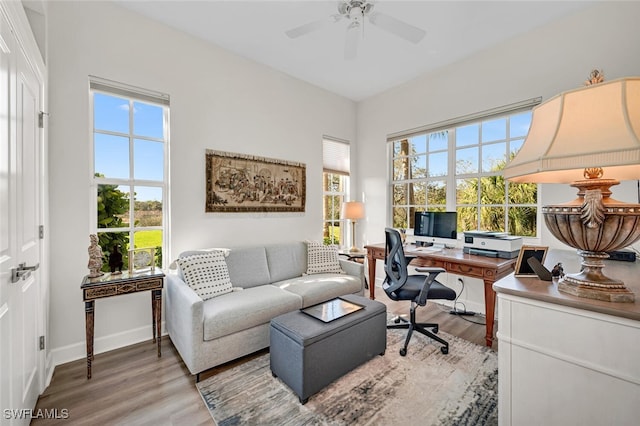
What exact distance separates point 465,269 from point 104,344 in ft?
10.8

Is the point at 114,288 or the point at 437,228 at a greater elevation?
the point at 437,228

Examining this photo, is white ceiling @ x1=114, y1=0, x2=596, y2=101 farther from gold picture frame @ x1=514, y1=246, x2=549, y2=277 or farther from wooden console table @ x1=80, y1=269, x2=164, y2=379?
wooden console table @ x1=80, y1=269, x2=164, y2=379

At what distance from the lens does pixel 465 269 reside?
2570 mm

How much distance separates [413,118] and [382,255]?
1964mm

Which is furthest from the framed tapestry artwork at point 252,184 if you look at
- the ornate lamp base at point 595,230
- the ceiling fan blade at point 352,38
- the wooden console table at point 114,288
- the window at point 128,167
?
the ornate lamp base at point 595,230

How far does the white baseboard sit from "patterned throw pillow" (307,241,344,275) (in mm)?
1649

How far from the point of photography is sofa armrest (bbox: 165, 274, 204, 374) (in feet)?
6.40

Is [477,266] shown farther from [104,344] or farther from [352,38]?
[104,344]

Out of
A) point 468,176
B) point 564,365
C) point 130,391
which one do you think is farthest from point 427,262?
point 130,391

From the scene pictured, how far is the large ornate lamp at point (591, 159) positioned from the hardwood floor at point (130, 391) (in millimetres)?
1872

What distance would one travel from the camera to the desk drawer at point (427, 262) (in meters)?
2.78

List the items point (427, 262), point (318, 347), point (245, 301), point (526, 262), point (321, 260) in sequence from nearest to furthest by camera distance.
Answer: point (526, 262), point (318, 347), point (245, 301), point (427, 262), point (321, 260)

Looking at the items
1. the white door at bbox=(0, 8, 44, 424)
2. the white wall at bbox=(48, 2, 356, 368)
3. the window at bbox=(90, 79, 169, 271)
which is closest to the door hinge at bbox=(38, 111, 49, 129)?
the white door at bbox=(0, 8, 44, 424)

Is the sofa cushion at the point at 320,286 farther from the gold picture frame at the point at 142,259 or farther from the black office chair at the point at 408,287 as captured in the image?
the gold picture frame at the point at 142,259
